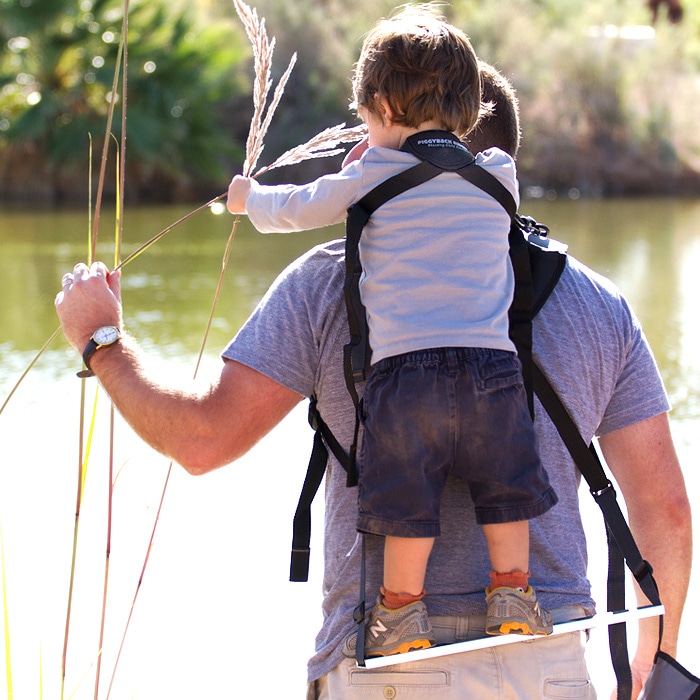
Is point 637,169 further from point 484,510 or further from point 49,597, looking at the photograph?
point 484,510

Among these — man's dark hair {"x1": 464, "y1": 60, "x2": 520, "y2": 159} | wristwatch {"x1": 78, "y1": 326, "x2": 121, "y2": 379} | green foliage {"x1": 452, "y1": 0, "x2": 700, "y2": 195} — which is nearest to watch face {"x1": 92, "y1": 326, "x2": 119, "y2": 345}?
wristwatch {"x1": 78, "y1": 326, "x2": 121, "y2": 379}

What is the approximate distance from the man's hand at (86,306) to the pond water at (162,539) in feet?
0.96

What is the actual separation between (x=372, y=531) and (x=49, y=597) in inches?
79.6

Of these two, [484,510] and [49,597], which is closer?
[484,510]

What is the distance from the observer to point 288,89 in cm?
1838

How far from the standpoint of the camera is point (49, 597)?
3.13m

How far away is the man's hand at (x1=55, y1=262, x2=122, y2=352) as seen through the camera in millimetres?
1543

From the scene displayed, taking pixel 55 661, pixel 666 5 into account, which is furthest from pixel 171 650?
pixel 666 5

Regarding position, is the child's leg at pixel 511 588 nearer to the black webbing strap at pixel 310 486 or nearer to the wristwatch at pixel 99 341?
the black webbing strap at pixel 310 486

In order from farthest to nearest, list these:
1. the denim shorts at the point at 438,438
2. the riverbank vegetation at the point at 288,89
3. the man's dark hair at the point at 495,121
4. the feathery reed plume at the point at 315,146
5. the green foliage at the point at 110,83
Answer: the riverbank vegetation at the point at 288,89
the green foliage at the point at 110,83
the man's dark hair at the point at 495,121
the feathery reed plume at the point at 315,146
the denim shorts at the point at 438,438

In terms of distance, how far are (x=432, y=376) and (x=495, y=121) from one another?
554 millimetres

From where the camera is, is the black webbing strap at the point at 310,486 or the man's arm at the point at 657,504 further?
the man's arm at the point at 657,504

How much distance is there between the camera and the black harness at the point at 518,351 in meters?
1.40

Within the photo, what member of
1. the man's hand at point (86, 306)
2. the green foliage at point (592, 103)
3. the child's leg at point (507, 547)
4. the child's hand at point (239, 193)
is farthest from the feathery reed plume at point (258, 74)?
the green foliage at point (592, 103)
